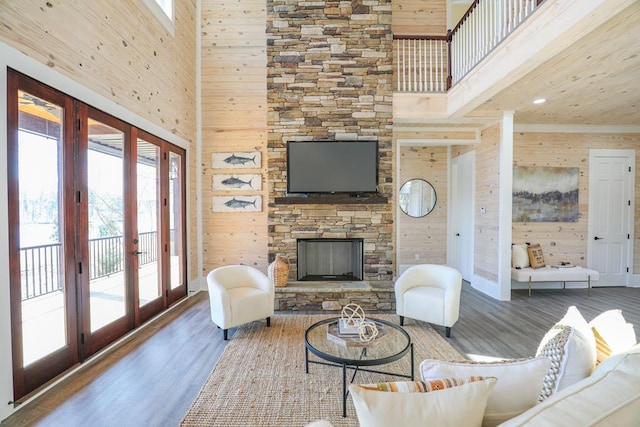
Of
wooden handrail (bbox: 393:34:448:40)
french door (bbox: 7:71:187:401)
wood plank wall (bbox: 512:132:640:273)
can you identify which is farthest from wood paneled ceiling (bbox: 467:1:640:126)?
french door (bbox: 7:71:187:401)

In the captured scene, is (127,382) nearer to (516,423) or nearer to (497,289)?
(516,423)

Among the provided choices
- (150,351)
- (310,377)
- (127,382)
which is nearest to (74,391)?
(127,382)

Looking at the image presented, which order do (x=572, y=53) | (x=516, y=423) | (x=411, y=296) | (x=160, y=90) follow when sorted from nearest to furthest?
(x=516, y=423) → (x=572, y=53) → (x=411, y=296) → (x=160, y=90)

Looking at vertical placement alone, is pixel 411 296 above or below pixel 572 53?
below

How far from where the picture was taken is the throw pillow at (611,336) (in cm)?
132

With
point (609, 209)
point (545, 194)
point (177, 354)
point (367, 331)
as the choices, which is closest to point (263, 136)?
point (177, 354)

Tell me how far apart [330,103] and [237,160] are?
1.90 metres

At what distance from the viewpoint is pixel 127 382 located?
2418mm

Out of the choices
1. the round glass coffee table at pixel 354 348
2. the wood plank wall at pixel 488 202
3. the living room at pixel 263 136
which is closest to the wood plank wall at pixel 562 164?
the living room at pixel 263 136

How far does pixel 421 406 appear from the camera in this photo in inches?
34.4

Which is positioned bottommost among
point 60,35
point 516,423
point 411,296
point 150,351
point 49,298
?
point 150,351

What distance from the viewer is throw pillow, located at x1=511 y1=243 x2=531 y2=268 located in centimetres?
479

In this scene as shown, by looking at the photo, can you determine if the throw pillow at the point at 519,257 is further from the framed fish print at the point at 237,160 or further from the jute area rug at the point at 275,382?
the framed fish print at the point at 237,160

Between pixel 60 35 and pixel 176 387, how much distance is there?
116 inches
